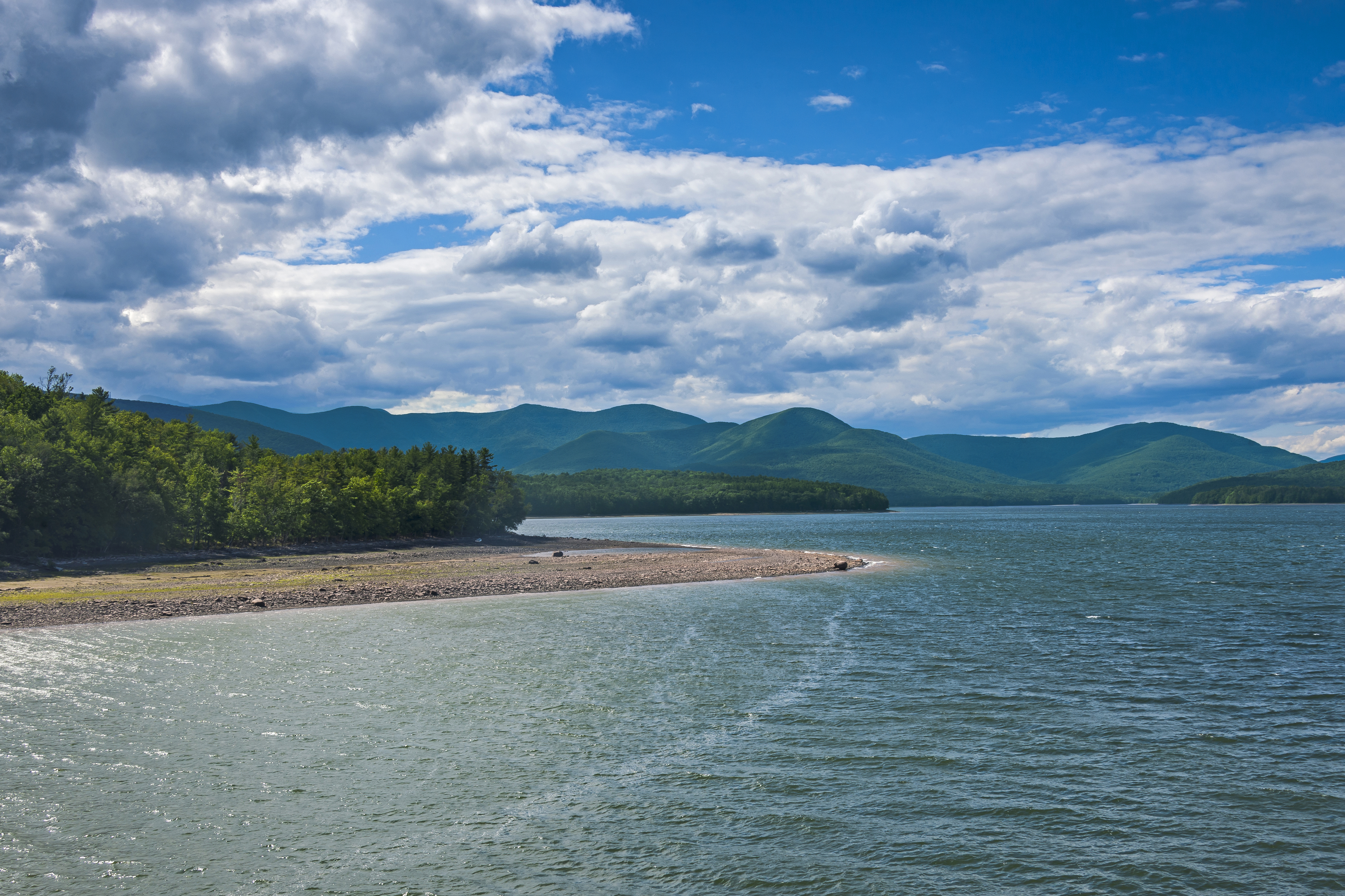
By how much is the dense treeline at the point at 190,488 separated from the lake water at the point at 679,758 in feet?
144

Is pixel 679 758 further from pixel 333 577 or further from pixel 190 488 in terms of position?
pixel 190 488

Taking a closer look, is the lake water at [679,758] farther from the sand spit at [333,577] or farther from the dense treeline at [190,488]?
the dense treeline at [190,488]

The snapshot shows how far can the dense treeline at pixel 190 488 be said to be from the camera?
7481cm

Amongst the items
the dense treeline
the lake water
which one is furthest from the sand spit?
the lake water

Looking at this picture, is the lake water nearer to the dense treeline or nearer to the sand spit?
the sand spit

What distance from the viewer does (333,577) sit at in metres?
67.8

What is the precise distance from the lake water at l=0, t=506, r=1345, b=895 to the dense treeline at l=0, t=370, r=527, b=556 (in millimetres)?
43922

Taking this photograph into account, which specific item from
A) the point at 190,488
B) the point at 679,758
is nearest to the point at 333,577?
the point at 190,488

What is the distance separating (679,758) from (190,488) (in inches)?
3808

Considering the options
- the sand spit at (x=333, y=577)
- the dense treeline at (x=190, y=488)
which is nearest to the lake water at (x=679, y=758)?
the sand spit at (x=333, y=577)

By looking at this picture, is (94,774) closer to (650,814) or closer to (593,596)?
(650,814)

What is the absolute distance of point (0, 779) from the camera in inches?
710

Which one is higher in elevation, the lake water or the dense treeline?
the dense treeline

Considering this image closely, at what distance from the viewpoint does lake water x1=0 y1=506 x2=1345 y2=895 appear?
13.7m
